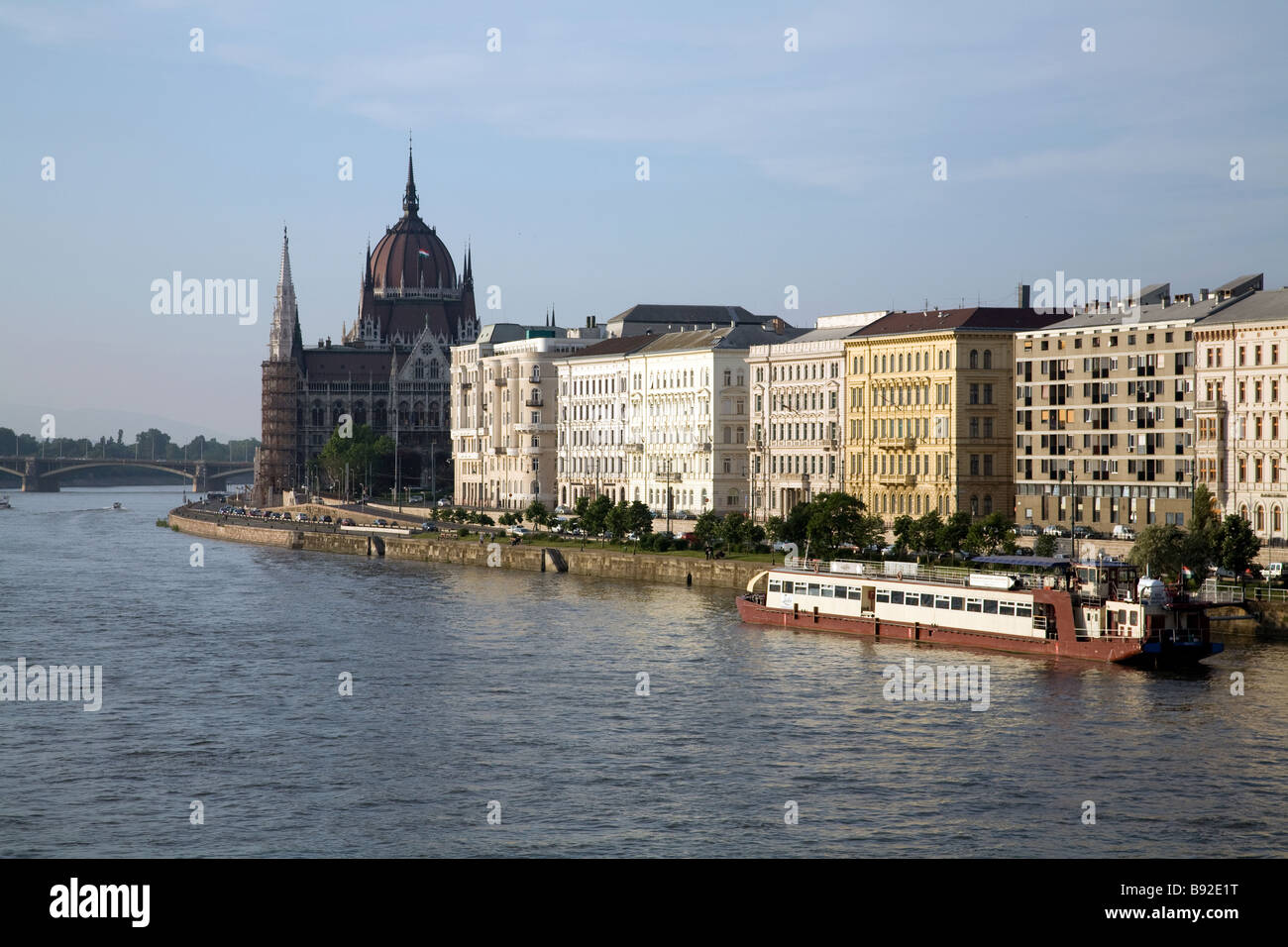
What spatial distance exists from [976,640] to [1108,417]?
3561cm

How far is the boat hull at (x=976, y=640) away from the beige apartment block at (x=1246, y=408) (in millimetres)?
23874

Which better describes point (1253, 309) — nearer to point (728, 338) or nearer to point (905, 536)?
point (905, 536)

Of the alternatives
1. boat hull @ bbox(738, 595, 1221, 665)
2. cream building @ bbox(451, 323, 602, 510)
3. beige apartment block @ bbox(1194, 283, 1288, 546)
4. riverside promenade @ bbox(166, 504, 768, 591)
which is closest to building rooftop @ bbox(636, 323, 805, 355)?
riverside promenade @ bbox(166, 504, 768, 591)

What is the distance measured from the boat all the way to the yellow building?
81.7ft

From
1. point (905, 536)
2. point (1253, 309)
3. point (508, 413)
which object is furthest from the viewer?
point (508, 413)

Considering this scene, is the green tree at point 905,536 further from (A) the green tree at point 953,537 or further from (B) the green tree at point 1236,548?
(B) the green tree at point 1236,548

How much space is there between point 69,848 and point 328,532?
120098 millimetres

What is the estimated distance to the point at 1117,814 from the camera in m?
39.5

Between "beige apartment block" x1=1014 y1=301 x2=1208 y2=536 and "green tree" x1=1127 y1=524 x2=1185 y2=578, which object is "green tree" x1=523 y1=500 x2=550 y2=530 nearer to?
"beige apartment block" x1=1014 y1=301 x2=1208 y2=536

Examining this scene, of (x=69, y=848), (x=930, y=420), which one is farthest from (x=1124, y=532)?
(x=69, y=848)

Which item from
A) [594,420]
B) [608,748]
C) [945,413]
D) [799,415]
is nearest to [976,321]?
[945,413]

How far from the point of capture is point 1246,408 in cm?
9331
